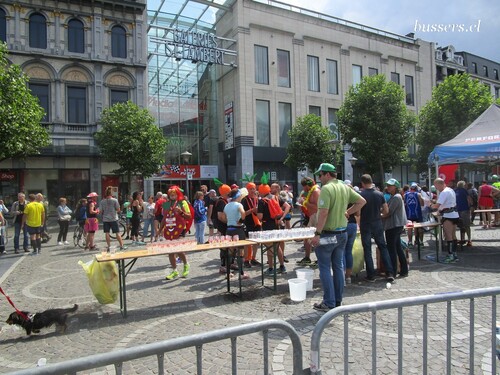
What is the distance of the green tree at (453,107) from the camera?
81.5 ft

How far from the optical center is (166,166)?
2975cm

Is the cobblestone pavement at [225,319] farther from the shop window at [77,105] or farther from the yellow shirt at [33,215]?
the shop window at [77,105]

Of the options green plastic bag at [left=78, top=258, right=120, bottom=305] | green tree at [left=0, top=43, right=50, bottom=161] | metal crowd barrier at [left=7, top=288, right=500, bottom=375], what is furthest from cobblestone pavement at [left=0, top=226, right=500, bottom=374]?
green tree at [left=0, top=43, right=50, bottom=161]

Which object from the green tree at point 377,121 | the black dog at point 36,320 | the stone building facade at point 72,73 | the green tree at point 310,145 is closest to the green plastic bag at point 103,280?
the black dog at point 36,320

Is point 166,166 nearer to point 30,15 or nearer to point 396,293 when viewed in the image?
point 30,15

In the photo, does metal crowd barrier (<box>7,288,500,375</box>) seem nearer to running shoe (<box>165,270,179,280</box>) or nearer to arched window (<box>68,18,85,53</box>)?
running shoe (<box>165,270,179,280</box>)

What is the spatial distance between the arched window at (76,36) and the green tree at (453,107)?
2585 centimetres

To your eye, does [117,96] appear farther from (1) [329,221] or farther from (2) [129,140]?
(1) [329,221]

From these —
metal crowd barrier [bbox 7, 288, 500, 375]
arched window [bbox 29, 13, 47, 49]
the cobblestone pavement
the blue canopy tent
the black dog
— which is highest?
arched window [bbox 29, 13, 47, 49]

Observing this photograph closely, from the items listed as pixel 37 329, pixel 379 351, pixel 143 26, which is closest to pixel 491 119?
pixel 379 351

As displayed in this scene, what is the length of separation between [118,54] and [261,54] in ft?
37.4

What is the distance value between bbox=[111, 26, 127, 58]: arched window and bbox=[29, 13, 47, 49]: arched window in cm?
434

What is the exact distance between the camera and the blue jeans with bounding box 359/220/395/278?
253 inches

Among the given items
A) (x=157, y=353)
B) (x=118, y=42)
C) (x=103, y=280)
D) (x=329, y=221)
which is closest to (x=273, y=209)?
(x=329, y=221)
